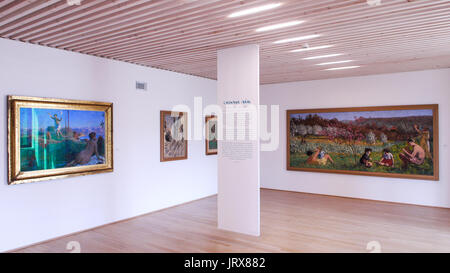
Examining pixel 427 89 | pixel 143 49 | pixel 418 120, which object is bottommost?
pixel 418 120

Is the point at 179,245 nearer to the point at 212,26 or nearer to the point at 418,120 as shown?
the point at 212,26

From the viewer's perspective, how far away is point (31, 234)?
4.98m

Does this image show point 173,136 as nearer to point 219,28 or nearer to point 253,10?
point 219,28

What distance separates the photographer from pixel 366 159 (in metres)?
8.20

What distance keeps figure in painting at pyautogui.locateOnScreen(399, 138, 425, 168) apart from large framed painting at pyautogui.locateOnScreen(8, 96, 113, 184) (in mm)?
6824

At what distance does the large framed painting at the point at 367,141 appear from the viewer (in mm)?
7492

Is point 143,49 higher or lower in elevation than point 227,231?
higher

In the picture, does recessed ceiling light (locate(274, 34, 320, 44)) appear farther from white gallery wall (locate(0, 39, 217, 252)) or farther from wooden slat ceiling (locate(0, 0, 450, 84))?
white gallery wall (locate(0, 39, 217, 252))

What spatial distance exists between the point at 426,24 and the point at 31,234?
6.60 m

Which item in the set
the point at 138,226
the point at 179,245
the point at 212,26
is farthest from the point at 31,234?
the point at 212,26

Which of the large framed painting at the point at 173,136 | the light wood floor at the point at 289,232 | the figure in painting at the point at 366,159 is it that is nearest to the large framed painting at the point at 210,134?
the large framed painting at the point at 173,136

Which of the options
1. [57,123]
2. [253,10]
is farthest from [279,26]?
[57,123]

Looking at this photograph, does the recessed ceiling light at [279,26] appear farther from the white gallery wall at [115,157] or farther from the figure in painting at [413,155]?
→ the figure in painting at [413,155]

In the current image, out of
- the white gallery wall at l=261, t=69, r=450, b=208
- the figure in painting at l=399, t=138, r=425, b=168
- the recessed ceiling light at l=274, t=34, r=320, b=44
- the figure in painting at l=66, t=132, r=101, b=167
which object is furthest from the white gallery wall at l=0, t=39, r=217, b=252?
the figure in painting at l=399, t=138, r=425, b=168
